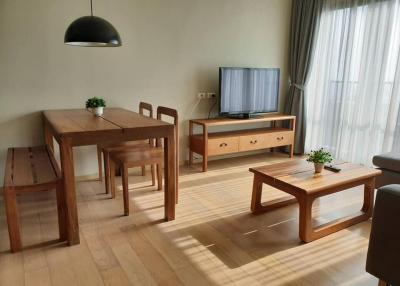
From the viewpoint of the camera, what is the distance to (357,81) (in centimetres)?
392

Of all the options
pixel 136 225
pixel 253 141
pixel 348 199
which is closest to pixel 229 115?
pixel 253 141

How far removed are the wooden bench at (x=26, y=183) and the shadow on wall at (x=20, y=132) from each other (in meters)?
0.54

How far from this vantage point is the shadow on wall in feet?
10.1

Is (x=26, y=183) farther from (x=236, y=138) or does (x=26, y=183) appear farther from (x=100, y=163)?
(x=236, y=138)

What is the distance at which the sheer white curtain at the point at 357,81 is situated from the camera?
356 centimetres

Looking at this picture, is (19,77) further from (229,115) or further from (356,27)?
(356,27)

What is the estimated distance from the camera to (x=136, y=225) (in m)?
2.47

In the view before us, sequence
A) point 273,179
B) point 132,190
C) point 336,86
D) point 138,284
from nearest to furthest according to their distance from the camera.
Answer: point 138,284 < point 273,179 < point 132,190 < point 336,86

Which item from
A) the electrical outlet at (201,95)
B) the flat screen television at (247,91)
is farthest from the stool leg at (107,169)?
the flat screen television at (247,91)

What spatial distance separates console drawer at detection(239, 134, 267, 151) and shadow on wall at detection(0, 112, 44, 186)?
237 cm

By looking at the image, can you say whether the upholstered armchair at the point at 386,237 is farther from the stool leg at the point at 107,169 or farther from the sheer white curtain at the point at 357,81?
the sheer white curtain at the point at 357,81

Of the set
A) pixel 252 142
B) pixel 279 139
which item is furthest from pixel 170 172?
pixel 279 139

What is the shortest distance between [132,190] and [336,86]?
295cm

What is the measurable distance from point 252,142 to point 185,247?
2.34 m
